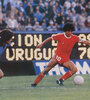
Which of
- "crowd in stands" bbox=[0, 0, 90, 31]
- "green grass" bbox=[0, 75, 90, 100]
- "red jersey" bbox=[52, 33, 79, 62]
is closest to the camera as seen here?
"green grass" bbox=[0, 75, 90, 100]

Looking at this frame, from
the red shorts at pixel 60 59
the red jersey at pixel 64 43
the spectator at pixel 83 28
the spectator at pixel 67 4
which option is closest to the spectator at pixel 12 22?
the spectator at pixel 83 28

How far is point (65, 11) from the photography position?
98.5ft

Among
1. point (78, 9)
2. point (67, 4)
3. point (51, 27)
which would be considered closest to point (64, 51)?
point (51, 27)

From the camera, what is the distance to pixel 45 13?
28.6 metres

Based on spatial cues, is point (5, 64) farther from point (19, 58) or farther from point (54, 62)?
point (54, 62)

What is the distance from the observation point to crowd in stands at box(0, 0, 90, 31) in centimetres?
2667

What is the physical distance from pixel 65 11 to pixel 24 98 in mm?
17244

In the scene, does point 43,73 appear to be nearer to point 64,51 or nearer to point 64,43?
point 64,51

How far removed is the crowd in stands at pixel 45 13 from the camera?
2667cm

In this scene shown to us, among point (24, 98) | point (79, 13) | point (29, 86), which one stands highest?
point (24, 98)

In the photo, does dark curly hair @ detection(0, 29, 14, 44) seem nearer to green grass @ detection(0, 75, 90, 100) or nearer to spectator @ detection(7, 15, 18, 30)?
green grass @ detection(0, 75, 90, 100)

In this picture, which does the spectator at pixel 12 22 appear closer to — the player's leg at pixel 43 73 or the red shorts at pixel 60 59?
the red shorts at pixel 60 59

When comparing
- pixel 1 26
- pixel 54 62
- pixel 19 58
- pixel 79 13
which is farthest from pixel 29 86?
pixel 79 13

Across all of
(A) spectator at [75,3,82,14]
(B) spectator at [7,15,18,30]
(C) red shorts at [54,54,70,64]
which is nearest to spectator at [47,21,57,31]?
(B) spectator at [7,15,18,30]
